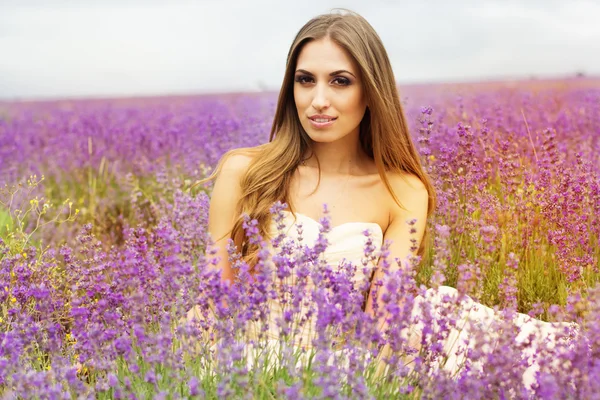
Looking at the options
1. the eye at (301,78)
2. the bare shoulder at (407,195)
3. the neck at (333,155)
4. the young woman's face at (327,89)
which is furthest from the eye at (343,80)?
the bare shoulder at (407,195)

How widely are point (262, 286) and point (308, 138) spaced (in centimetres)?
131

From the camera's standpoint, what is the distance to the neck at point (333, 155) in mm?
3064

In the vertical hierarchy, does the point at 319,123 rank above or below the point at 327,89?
below

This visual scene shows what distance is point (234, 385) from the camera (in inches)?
74.7

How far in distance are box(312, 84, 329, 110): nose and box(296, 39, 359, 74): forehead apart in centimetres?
7

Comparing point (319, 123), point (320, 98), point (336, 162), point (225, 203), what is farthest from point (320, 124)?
point (225, 203)

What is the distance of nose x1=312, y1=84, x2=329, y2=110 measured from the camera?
2730mm

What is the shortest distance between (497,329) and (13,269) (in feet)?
5.74

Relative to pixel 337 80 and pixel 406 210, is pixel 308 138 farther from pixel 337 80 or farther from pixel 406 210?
pixel 406 210

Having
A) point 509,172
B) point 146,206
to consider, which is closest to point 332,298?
point 509,172

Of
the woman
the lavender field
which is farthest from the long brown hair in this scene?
the lavender field

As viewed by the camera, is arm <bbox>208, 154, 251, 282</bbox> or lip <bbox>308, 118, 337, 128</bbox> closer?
lip <bbox>308, 118, 337, 128</bbox>

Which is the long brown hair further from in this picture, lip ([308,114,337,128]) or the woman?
→ lip ([308,114,337,128])

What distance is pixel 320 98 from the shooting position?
273cm
